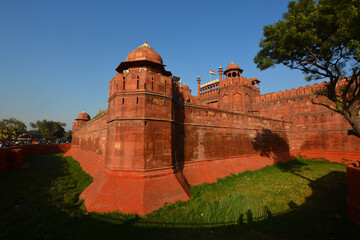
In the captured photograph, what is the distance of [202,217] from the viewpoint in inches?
262

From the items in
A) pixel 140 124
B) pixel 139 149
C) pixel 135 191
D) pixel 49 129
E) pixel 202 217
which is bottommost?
pixel 202 217

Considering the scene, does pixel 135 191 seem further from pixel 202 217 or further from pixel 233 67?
pixel 233 67

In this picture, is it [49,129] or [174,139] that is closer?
[174,139]

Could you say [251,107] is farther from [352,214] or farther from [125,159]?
[125,159]

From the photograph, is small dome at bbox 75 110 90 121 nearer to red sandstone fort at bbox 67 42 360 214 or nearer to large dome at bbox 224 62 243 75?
red sandstone fort at bbox 67 42 360 214

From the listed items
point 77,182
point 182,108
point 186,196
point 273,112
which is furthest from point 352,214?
point 273,112

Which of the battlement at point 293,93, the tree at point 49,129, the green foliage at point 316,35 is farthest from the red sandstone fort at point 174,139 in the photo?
the tree at point 49,129

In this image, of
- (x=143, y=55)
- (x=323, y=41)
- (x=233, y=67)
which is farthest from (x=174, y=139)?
(x=233, y=67)

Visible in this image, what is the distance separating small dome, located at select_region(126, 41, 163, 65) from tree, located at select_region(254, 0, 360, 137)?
8350 mm

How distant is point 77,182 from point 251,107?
24.5 meters

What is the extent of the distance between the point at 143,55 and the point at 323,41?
39.7 feet

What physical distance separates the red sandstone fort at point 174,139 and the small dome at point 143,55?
0.27 ft

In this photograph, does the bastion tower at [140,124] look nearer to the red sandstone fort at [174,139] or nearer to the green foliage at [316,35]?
the red sandstone fort at [174,139]

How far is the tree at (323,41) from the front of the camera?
739cm
